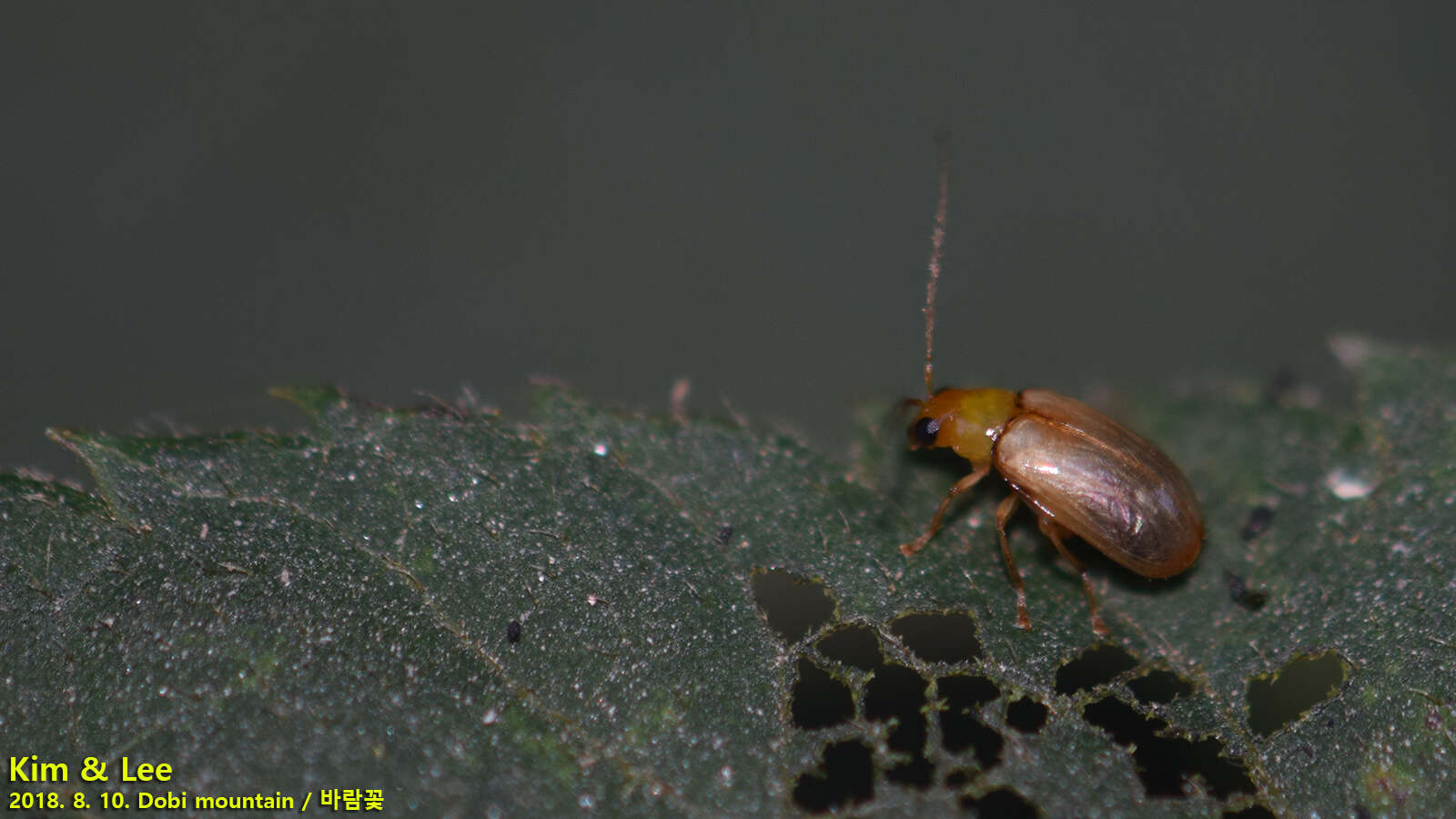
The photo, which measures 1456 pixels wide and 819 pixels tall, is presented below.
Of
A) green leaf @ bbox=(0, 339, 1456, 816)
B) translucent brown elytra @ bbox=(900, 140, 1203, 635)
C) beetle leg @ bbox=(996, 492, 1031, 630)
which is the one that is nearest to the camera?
green leaf @ bbox=(0, 339, 1456, 816)

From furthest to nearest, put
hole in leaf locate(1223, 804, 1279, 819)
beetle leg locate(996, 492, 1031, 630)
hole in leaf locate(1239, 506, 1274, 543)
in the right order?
hole in leaf locate(1239, 506, 1274, 543) → beetle leg locate(996, 492, 1031, 630) → hole in leaf locate(1223, 804, 1279, 819)

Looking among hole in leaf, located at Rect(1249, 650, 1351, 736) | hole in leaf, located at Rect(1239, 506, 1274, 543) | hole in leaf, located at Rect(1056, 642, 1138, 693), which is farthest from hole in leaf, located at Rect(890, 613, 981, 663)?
hole in leaf, located at Rect(1239, 506, 1274, 543)

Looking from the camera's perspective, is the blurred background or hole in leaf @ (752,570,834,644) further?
the blurred background

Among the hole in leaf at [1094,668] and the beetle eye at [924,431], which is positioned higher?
the beetle eye at [924,431]

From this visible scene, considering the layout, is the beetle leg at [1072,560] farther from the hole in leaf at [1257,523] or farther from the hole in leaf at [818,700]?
the hole in leaf at [818,700]

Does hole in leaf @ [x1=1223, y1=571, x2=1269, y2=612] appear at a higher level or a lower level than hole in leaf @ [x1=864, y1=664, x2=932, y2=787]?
higher

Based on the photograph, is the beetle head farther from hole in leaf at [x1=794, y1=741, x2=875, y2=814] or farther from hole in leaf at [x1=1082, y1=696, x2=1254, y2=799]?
hole in leaf at [x1=794, y1=741, x2=875, y2=814]

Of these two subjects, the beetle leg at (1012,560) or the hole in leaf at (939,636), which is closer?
the hole in leaf at (939,636)

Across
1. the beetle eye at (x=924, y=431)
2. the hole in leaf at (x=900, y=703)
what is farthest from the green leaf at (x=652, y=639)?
the beetle eye at (x=924, y=431)

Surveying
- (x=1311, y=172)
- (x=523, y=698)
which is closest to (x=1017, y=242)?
(x=1311, y=172)
